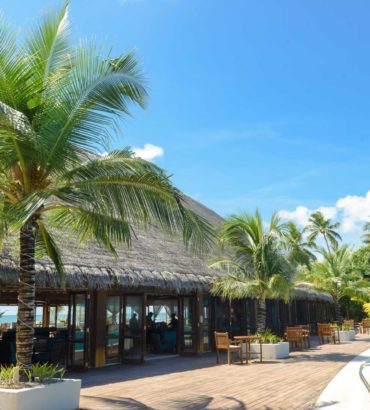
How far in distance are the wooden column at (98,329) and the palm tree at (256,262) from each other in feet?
11.7

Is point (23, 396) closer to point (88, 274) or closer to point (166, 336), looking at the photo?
point (88, 274)

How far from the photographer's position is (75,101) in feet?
20.6

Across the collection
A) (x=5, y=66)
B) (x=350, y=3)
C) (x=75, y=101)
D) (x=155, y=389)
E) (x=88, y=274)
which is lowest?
(x=155, y=389)

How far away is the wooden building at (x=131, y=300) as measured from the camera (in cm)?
1026

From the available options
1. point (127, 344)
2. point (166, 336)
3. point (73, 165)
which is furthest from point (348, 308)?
point (73, 165)

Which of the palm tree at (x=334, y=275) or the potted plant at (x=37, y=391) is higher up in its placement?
the palm tree at (x=334, y=275)

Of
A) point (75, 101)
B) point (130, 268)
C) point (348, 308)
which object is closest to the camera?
point (75, 101)

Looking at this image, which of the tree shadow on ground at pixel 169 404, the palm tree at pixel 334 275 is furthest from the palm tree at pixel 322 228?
the tree shadow on ground at pixel 169 404

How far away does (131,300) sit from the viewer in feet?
42.5

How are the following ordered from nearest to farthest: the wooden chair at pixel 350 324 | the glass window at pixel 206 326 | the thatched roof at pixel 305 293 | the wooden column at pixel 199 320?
the wooden column at pixel 199 320, the glass window at pixel 206 326, the thatched roof at pixel 305 293, the wooden chair at pixel 350 324

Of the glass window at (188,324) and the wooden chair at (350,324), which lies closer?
the glass window at (188,324)

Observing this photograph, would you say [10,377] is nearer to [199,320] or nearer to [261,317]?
[199,320]

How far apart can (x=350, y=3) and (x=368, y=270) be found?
31.5m

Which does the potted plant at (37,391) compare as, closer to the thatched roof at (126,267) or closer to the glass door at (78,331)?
the thatched roof at (126,267)
